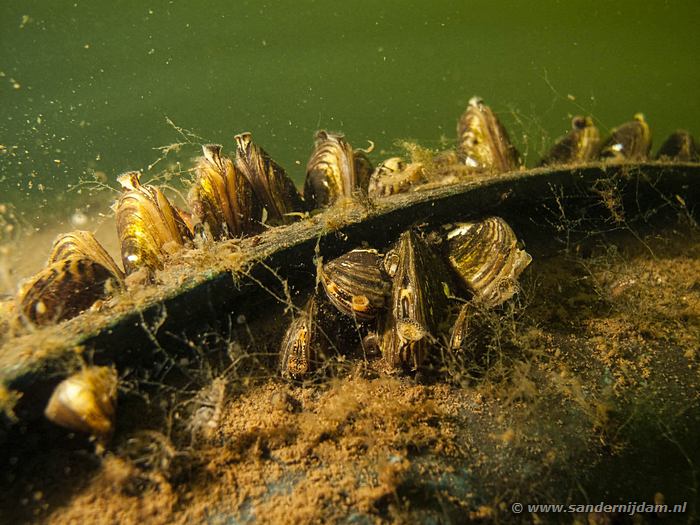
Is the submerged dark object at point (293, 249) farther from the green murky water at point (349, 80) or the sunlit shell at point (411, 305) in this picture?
the green murky water at point (349, 80)

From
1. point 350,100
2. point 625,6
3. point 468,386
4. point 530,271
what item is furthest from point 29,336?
point 625,6

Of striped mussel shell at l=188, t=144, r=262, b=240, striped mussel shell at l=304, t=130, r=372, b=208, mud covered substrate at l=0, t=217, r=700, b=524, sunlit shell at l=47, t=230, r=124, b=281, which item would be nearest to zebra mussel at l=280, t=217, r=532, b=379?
A: mud covered substrate at l=0, t=217, r=700, b=524

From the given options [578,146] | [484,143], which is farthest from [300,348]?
[578,146]

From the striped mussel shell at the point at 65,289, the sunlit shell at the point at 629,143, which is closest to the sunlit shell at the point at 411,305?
the striped mussel shell at the point at 65,289

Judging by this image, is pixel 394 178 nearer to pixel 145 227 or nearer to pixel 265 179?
pixel 265 179

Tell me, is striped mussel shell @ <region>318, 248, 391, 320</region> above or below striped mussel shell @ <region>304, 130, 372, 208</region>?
below

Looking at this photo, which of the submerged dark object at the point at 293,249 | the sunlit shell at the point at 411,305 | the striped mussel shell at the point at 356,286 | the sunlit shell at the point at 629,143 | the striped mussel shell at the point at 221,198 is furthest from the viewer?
the sunlit shell at the point at 629,143

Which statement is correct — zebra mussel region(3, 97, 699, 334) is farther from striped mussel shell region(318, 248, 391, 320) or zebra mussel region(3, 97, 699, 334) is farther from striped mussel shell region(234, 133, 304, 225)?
striped mussel shell region(318, 248, 391, 320)
